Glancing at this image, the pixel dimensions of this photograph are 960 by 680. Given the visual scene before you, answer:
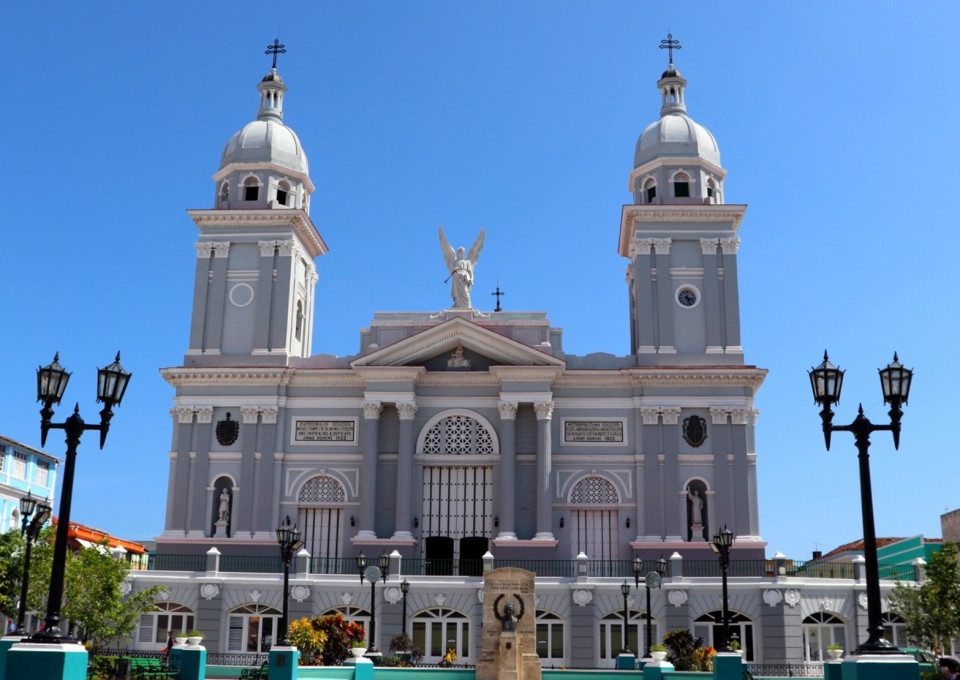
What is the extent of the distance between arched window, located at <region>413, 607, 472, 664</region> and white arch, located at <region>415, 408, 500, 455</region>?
353 inches

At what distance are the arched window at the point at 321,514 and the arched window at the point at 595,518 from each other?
10366 millimetres

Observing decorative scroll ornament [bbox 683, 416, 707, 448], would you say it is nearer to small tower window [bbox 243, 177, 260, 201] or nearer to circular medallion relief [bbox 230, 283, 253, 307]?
circular medallion relief [bbox 230, 283, 253, 307]

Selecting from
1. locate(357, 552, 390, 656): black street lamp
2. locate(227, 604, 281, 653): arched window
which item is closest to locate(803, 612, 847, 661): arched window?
locate(357, 552, 390, 656): black street lamp

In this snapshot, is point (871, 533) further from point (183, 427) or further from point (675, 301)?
point (183, 427)

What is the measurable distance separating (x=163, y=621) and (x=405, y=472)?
1171 centimetres

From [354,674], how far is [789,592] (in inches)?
762

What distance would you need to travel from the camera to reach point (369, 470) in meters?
46.8

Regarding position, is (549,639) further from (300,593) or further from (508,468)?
(300,593)

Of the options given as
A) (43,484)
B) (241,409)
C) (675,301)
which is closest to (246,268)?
(241,409)

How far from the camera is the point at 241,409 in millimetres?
48375

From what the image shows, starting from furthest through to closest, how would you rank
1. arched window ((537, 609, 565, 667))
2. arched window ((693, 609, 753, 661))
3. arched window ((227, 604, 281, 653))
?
arched window ((227, 604, 281, 653)) → arched window ((693, 609, 753, 661)) → arched window ((537, 609, 565, 667))

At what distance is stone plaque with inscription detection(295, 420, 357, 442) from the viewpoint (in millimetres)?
48312

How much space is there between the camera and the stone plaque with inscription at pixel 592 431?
156 ft

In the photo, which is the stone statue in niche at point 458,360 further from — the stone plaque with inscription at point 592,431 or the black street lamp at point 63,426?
Result: the black street lamp at point 63,426
